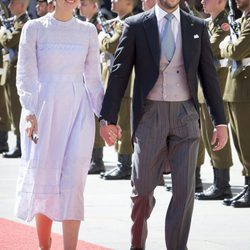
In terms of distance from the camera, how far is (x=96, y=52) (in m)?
7.15

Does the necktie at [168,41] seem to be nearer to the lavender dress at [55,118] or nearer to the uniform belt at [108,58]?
the lavender dress at [55,118]

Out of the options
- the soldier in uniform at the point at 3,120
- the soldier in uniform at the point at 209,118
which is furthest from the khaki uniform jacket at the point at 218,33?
the soldier in uniform at the point at 3,120

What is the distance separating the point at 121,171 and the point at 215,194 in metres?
2.04

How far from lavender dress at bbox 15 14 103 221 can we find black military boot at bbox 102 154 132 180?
5.01 metres

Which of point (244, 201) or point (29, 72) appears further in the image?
point (244, 201)

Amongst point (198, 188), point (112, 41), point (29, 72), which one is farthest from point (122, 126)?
point (29, 72)

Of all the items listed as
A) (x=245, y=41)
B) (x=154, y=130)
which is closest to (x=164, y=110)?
(x=154, y=130)

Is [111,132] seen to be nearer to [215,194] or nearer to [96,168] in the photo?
[215,194]

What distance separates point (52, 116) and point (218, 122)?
1.06 meters

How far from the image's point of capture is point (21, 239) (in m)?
8.12

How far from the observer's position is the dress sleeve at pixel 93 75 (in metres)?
7.09

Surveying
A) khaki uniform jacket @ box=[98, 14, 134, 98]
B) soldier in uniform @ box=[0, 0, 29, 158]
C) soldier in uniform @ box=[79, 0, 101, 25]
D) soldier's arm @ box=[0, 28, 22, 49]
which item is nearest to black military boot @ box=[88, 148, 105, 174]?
khaki uniform jacket @ box=[98, 14, 134, 98]

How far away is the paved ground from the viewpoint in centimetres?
805

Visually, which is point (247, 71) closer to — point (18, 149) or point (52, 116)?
point (52, 116)
